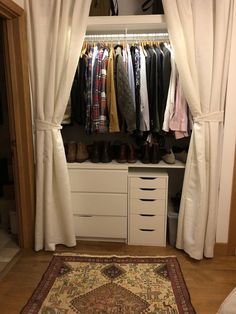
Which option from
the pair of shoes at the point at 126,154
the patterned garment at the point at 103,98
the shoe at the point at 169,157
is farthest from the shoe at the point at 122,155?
the shoe at the point at 169,157

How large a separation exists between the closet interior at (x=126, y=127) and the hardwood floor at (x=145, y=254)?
0.34ft

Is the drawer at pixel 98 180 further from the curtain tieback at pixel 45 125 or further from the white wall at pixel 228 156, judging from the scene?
the white wall at pixel 228 156

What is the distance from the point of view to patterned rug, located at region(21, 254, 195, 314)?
5.70ft

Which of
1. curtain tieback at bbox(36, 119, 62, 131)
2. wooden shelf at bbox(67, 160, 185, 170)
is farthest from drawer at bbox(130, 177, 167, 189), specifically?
curtain tieback at bbox(36, 119, 62, 131)

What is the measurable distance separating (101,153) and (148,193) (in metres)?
0.55

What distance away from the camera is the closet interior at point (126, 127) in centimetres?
222

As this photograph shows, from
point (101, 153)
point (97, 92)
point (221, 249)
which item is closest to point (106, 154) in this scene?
point (101, 153)

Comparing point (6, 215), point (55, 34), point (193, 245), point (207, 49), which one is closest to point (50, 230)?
point (6, 215)

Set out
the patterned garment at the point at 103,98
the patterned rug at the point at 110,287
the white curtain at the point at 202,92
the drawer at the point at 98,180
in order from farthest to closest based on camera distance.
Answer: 1. the drawer at the point at 98,180
2. the patterned garment at the point at 103,98
3. the white curtain at the point at 202,92
4. the patterned rug at the point at 110,287

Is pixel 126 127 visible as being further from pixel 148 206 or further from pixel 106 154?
pixel 148 206

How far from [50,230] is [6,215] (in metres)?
0.75

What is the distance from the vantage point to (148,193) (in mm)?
2361

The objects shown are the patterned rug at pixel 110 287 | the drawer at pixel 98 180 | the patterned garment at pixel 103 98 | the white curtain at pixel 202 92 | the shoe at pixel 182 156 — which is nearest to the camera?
the patterned rug at pixel 110 287

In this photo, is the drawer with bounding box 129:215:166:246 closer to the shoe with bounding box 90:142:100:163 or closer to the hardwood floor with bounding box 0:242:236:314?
the hardwood floor with bounding box 0:242:236:314
